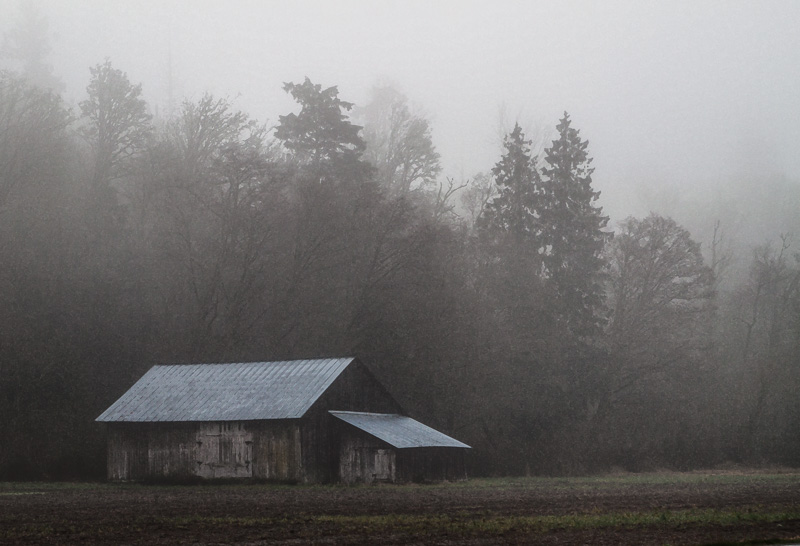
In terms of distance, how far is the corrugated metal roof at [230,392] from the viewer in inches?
1490

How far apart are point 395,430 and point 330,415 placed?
8.94 feet

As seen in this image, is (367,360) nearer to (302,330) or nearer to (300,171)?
(302,330)

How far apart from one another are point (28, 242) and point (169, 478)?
15.5 meters

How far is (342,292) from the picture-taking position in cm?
5153

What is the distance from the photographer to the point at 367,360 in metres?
50.7

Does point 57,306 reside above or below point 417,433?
above

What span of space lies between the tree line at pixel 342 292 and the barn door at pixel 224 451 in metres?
8.34

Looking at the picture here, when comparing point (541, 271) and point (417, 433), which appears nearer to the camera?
point (417, 433)

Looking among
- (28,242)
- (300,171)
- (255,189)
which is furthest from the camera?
(300,171)

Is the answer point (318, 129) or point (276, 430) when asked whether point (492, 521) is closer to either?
point (276, 430)

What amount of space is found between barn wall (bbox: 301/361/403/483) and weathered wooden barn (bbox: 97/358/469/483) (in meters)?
0.04

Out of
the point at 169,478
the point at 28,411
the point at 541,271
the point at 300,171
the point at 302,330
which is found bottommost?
the point at 169,478

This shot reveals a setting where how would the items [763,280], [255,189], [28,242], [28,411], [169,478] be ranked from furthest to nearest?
[763,280]
[255,189]
[28,242]
[28,411]
[169,478]

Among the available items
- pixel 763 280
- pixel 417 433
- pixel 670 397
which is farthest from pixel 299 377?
pixel 763 280
